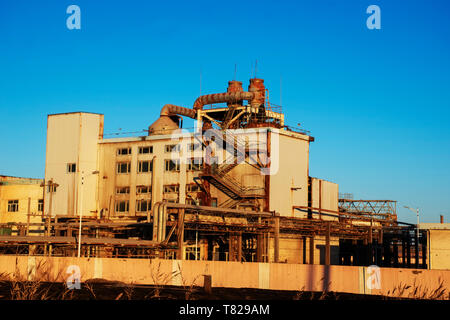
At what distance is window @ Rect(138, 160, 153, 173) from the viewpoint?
226 feet

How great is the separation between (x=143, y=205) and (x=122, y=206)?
3.12 m

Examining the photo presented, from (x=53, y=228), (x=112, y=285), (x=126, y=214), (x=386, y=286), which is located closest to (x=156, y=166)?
(x=126, y=214)

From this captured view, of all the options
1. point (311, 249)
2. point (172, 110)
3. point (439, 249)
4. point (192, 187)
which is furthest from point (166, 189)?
point (439, 249)

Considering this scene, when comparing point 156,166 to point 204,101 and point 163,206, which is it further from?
point 163,206

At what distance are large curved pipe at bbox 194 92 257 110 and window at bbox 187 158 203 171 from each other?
30.3ft

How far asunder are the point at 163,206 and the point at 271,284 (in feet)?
70.8

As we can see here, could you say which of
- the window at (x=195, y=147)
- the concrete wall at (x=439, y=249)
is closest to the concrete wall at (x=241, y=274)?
the window at (x=195, y=147)

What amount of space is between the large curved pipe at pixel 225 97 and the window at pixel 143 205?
47.0ft

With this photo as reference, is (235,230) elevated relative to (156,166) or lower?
lower

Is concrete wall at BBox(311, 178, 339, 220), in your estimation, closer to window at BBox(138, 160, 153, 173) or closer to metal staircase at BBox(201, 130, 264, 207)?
metal staircase at BBox(201, 130, 264, 207)

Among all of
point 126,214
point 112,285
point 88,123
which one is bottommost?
point 112,285

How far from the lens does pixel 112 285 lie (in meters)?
33.2

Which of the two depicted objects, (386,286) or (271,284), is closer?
(386,286)
